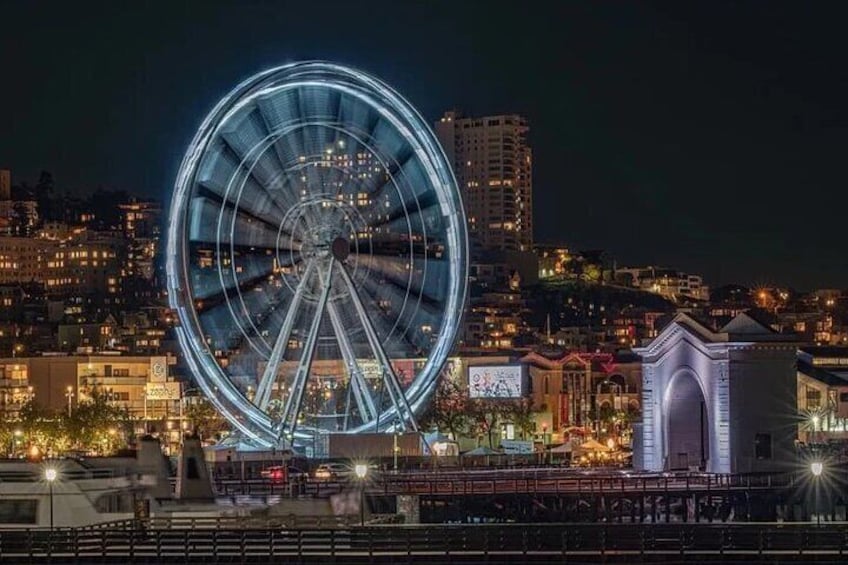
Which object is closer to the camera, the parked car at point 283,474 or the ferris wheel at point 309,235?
the parked car at point 283,474

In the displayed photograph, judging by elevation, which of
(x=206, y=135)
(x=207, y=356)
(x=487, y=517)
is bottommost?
(x=487, y=517)

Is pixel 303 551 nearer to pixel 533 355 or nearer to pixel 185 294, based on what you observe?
pixel 185 294

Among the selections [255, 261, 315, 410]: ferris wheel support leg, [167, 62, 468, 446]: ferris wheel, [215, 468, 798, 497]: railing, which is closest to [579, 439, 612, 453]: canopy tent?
[167, 62, 468, 446]: ferris wheel

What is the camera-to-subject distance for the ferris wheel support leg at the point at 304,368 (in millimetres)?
101706

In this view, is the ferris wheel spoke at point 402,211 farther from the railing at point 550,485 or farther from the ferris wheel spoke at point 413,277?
the railing at point 550,485

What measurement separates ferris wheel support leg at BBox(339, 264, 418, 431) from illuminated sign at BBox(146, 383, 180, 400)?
7497cm

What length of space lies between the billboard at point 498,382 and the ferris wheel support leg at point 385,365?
56.7m

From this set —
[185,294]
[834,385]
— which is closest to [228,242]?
[185,294]

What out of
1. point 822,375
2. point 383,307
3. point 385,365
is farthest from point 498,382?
point 385,365

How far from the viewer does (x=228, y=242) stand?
320 ft

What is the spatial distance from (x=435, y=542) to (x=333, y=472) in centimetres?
4288

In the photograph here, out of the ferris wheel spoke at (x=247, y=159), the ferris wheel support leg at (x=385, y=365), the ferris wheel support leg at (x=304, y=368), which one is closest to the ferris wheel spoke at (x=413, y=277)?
the ferris wheel support leg at (x=385, y=365)

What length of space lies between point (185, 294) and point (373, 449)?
60.6ft

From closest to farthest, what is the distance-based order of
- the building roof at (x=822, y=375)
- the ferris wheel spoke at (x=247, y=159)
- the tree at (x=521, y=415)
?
the ferris wheel spoke at (x=247, y=159), the building roof at (x=822, y=375), the tree at (x=521, y=415)
